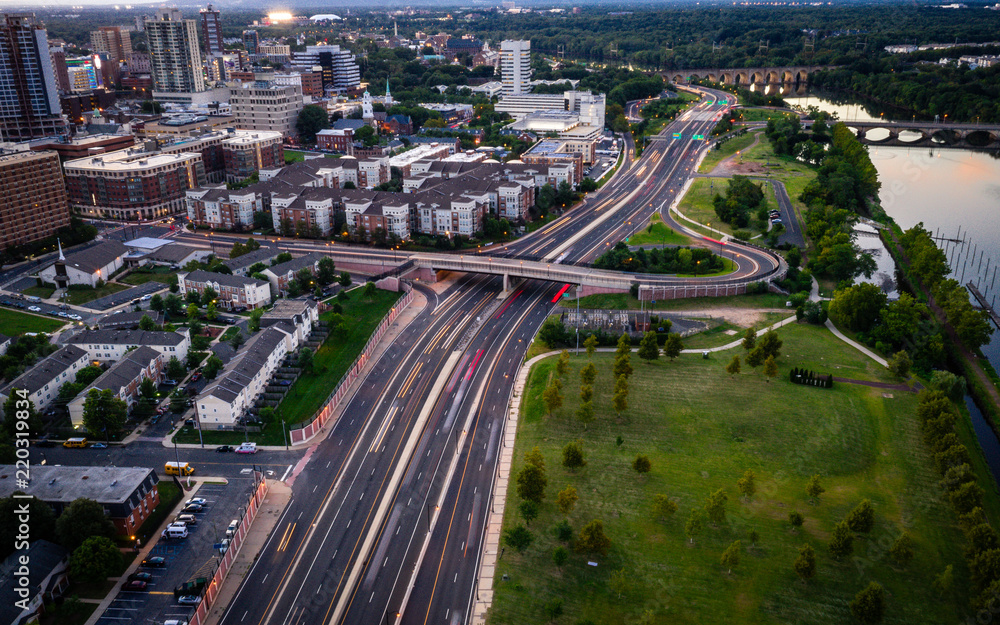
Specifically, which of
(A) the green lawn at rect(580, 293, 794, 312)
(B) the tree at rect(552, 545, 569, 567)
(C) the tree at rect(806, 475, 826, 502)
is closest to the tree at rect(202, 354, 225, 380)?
(B) the tree at rect(552, 545, 569, 567)

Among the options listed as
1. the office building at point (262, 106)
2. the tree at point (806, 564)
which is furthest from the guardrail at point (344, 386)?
the office building at point (262, 106)

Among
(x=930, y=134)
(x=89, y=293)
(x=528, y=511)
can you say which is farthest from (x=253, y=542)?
(x=930, y=134)

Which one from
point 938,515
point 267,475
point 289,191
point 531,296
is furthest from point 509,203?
point 938,515

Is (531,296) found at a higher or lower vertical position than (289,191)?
lower

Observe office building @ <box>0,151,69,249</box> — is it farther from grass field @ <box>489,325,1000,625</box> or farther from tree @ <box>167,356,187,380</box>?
grass field @ <box>489,325,1000,625</box>

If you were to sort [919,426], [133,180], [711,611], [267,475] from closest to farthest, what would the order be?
[711,611]
[267,475]
[919,426]
[133,180]

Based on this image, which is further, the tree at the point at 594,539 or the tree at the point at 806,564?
the tree at the point at 594,539

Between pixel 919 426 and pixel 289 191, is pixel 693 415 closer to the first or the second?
pixel 919 426

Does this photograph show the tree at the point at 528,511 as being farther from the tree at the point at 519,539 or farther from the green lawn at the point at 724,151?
the green lawn at the point at 724,151
